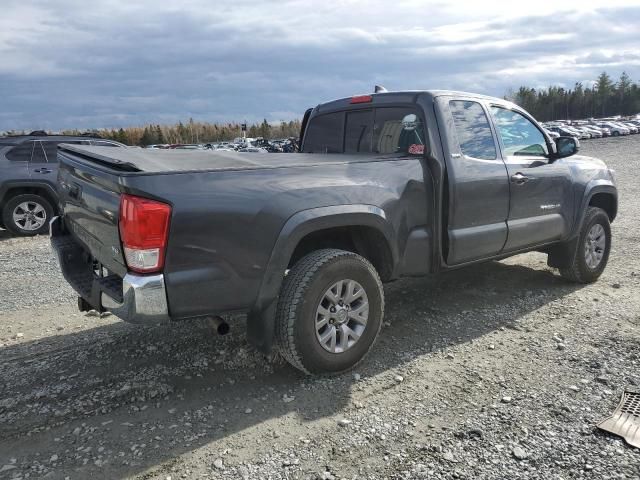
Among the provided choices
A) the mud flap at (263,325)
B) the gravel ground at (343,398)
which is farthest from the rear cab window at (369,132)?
the mud flap at (263,325)

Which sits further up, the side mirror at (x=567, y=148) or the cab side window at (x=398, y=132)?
the cab side window at (x=398, y=132)

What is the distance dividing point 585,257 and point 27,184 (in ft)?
28.6

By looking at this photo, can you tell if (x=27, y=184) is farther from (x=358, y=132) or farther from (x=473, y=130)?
(x=473, y=130)

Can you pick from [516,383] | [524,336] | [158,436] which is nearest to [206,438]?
[158,436]

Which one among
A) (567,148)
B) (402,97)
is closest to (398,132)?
(402,97)

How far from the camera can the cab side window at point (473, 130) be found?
4387 mm

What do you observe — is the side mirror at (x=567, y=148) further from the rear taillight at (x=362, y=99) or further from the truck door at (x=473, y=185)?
the rear taillight at (x=362, y=99)

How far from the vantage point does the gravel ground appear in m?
2.80

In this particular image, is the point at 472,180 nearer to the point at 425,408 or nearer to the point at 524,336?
the point at 524,336

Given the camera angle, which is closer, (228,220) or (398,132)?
(228,220)

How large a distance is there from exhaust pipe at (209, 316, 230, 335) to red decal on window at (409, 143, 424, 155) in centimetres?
196

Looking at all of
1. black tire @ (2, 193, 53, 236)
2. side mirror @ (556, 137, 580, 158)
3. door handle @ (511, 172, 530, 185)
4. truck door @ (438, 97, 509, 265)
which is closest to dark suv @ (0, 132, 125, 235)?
black tire @ (2, 193, 53, 236)

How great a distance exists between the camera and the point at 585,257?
5.61 metres

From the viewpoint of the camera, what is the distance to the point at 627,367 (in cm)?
379
